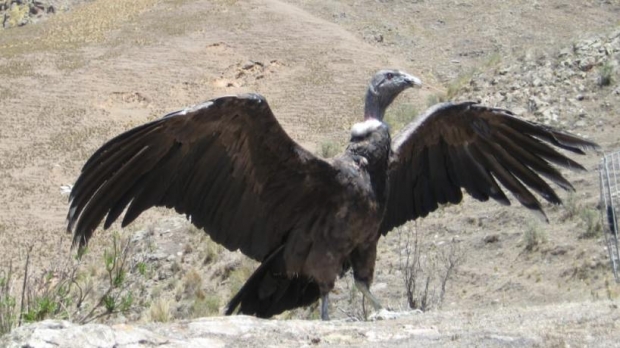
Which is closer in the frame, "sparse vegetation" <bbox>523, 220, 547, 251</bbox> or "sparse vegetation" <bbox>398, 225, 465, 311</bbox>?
"sparse vegetation" <bbox>398, 225, 465, 311</bbox>

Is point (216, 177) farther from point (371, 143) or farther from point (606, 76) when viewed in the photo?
point (606, 76)

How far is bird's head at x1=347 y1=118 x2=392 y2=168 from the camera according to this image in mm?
7793

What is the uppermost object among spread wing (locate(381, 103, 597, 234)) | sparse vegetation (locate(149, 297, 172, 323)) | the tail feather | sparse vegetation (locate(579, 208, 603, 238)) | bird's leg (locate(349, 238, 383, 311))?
spread wing (locate(381, 103, 597, 234))

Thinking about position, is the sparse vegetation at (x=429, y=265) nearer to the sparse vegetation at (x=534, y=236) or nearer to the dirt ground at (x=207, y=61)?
the sparse vegetation at (x=534, y=236)

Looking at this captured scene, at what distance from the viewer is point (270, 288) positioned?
323 inches

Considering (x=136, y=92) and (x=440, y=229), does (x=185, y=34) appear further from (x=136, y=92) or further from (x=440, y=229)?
(x=440, y=229)

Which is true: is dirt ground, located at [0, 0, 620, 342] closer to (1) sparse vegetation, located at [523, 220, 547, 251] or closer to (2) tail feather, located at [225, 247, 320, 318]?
(1) sparse vegetation, located at [523, 220, 547, 251]

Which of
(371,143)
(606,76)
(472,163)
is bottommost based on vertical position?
(606,76)

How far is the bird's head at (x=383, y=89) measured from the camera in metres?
8.26

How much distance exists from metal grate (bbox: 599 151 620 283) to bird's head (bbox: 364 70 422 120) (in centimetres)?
437

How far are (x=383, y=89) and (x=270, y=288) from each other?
175 centimetres

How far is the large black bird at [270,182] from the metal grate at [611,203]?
11.7 feet

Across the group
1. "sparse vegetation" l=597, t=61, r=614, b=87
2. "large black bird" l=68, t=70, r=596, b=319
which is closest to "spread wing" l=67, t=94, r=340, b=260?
"large black bird" l=68, t=70, r=596, b=319

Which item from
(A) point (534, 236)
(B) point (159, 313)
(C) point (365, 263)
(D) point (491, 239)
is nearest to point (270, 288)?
(C) point (365, 263)
